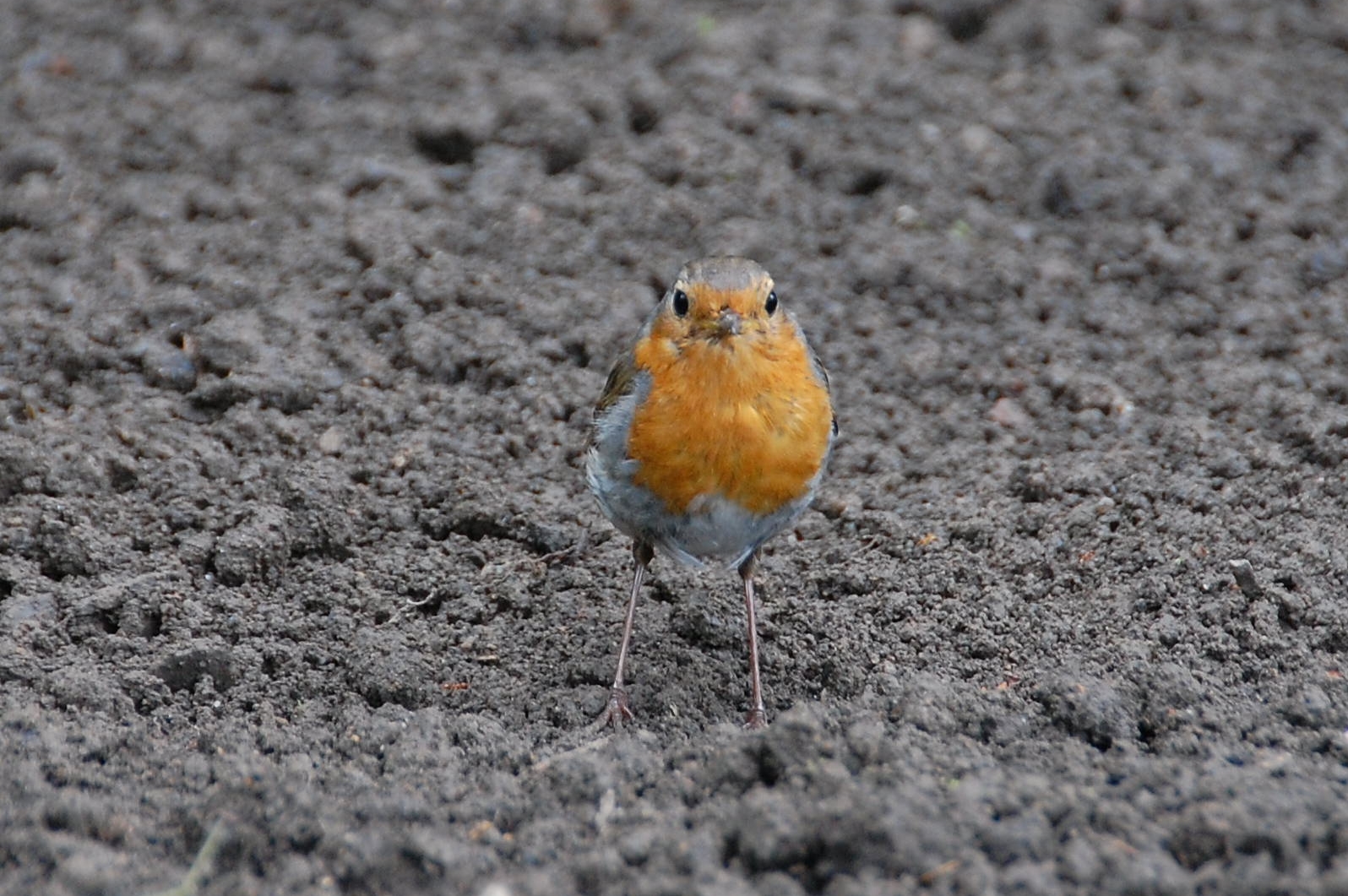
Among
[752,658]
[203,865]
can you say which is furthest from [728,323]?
[203,865]

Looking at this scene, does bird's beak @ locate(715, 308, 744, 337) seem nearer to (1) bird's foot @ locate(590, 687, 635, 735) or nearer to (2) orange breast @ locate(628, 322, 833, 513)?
(2) orange breast @ locate(628, 322, 833, 513)

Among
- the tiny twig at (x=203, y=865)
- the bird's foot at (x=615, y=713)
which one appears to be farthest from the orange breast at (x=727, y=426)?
the tiny twig at (x=203, y=865)

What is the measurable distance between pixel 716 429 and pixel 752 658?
626mm

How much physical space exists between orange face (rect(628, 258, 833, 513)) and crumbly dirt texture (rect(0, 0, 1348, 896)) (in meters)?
0.55

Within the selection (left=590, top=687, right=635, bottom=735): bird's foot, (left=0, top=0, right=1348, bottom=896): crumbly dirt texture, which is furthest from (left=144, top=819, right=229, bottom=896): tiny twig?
(left=590, top=687, right=635, bottom=735): bird's foot

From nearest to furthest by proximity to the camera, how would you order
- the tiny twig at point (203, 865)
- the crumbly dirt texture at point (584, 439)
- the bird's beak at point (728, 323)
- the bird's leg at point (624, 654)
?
the tiny twig at point (203, 865)
the crumbly dirt texture at point (584, 439)
the bird's beak at point (728, 323)
the bird's leg at point (624, 654)

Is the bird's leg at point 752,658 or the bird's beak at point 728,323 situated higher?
the bird's beak at point 728,323

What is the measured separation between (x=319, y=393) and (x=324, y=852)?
6.77ft

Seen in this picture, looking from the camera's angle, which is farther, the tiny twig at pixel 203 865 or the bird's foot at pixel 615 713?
the bird's foot at pixel 615 713

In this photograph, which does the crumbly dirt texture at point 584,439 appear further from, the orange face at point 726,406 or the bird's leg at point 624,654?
the orange face at point 726,406

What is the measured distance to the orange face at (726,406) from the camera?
3.56 metres

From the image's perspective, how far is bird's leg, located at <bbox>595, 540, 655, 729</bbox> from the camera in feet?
11.9

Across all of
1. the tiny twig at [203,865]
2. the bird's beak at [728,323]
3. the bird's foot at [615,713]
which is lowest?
the bird's foot at [615,713]

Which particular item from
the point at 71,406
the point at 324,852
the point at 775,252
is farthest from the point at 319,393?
the point at 324,852
